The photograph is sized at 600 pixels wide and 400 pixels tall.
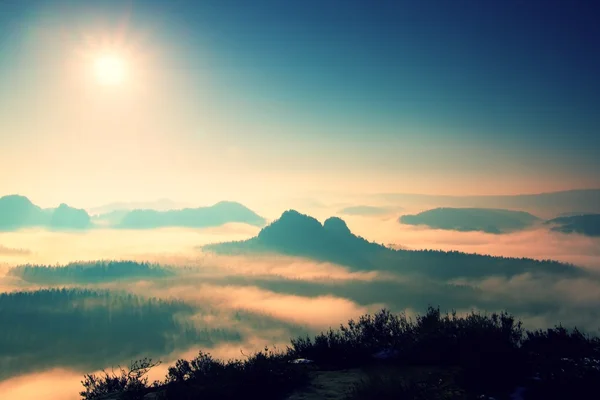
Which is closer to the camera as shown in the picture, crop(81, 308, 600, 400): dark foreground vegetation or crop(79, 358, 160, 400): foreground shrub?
crop(81, 308, 600, 400): dark foreground vegetation

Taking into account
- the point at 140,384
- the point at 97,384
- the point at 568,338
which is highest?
the point at 568,338

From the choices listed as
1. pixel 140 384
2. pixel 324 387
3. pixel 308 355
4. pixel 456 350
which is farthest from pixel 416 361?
pixel 140 384

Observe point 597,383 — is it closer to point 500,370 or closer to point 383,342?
point 500,370

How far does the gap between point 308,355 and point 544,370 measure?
823cm

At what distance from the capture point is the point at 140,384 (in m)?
12.1

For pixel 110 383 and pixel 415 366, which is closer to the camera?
pixel 415 366

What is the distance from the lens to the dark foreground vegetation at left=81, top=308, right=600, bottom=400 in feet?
27.4

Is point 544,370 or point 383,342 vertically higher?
point 544,370

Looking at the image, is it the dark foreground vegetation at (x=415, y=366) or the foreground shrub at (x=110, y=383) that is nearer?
the dark foreground vegetation at (x=415, y=366)

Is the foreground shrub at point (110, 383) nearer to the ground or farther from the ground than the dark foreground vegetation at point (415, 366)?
nearer to the ground

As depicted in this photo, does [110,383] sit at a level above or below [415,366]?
below

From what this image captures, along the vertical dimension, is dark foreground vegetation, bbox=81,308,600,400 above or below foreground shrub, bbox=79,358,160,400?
above

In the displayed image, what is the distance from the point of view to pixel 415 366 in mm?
11516

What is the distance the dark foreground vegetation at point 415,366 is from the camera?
8.35 m
